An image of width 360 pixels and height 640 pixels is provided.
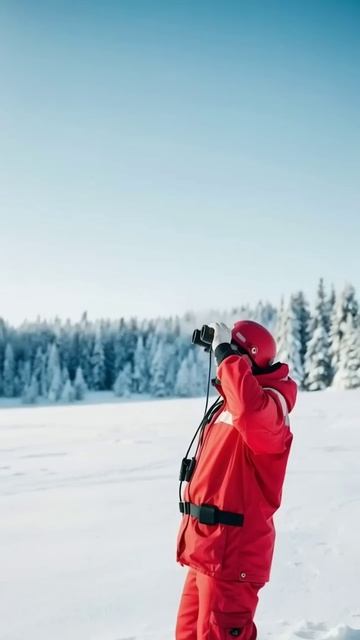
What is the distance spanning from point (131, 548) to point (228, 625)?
12.1 feet

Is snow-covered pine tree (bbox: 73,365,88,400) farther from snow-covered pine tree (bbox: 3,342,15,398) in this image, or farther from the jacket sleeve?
the jacket sleeve

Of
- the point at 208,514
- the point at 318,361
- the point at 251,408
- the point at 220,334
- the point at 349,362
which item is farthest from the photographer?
the point at 318,361

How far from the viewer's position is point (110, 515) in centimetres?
766

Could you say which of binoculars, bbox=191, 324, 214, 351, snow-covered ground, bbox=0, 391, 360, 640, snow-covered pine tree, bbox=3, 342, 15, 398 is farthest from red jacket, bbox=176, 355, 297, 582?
snow-covered pine tree, bbox=3, 342, 15, 398

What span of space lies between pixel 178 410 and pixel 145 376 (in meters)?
52.7

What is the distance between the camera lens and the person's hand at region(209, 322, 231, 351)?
10.1ft

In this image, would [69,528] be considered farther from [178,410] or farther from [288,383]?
[178,410]

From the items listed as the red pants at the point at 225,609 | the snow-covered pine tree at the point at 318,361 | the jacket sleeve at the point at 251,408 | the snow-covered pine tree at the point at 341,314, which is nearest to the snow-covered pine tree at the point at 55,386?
the snow-covered pine tree at the point at 318,361

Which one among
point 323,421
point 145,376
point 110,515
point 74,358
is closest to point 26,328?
point 74,358

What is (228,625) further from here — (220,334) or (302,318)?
(302,318)

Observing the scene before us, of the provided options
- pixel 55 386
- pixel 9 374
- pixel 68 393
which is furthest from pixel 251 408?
pixel 9 374

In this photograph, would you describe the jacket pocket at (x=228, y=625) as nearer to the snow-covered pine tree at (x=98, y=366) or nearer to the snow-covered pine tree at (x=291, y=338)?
the snow-covered pine tree at (x=291, y=338)

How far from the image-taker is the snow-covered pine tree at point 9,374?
75.9m

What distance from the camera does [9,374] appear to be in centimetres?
7675
